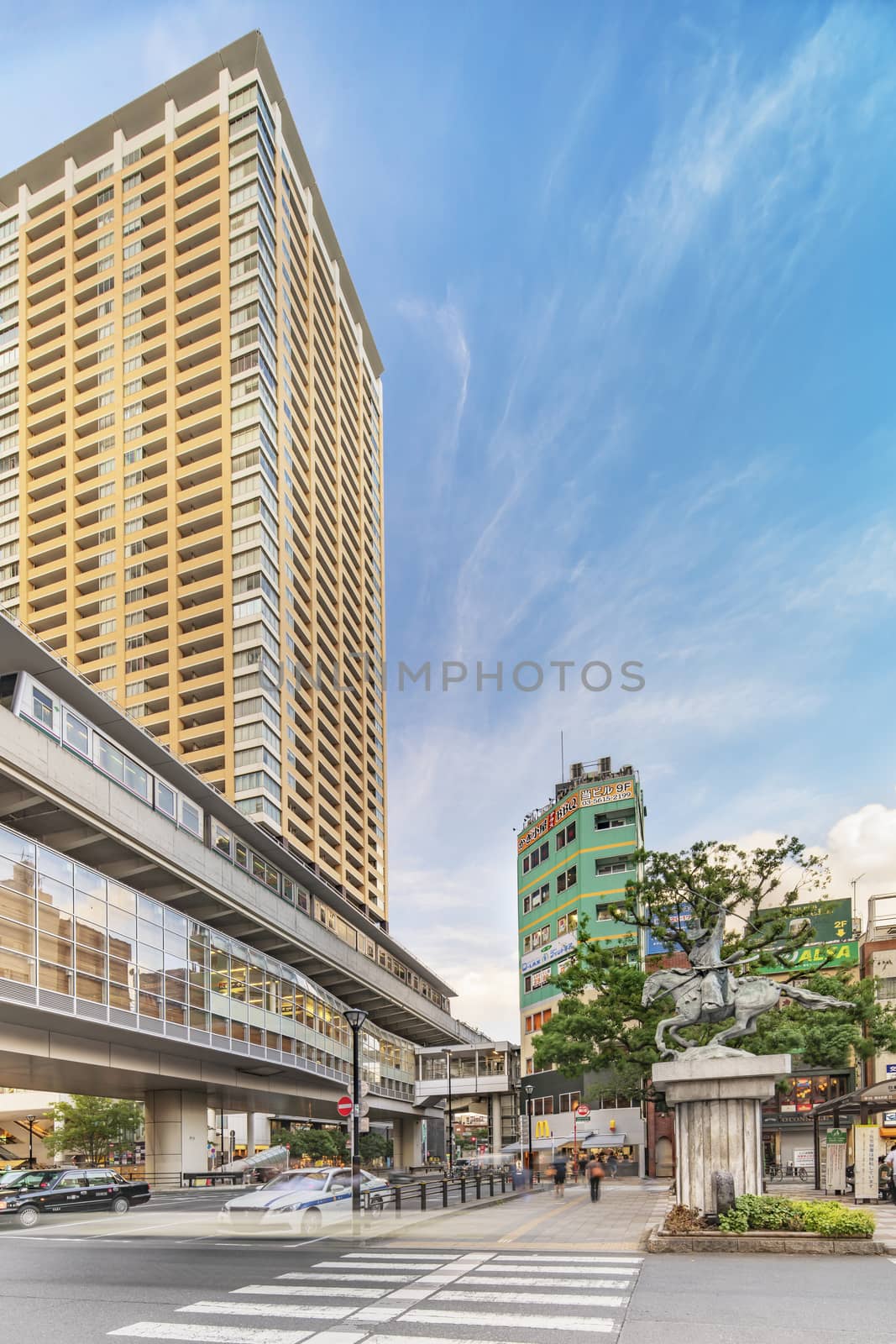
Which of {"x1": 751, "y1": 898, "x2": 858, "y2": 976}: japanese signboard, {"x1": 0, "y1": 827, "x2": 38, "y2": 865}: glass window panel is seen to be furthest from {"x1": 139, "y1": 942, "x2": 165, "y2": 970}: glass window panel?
{"x1": 751, "y1": 898, "x2": 858, "y2": 976}: japanese signboard

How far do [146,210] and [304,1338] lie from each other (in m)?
98.3

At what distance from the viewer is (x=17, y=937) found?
28.7 metres

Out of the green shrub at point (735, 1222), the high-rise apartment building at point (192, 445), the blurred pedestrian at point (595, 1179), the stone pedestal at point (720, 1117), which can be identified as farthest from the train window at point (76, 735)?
the high-rise apartment building at point (192, 445)

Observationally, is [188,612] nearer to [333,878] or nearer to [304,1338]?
[333,878]

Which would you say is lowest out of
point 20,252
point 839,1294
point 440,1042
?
point 440,1042

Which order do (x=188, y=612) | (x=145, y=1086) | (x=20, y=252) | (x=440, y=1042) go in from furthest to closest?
(x=440, y=1042) → (x=20, y=252) → (x=188, y=612) → (x=145, y=1086)

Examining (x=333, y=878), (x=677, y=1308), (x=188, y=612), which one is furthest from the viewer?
(x=333, y=878)

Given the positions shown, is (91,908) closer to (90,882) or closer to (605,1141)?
(90,882)

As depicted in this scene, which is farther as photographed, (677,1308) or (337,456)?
(337,456)

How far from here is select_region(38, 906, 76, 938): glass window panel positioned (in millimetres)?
29969

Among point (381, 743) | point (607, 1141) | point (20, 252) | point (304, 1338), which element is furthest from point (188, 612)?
point (304, 1338)

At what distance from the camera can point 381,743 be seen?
112m

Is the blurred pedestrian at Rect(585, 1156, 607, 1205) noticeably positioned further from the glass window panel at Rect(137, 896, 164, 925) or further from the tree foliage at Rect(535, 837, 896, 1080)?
the glass window panel at Rect(137, 896, 164, 925)

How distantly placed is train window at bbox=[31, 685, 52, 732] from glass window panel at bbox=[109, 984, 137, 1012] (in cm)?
880
